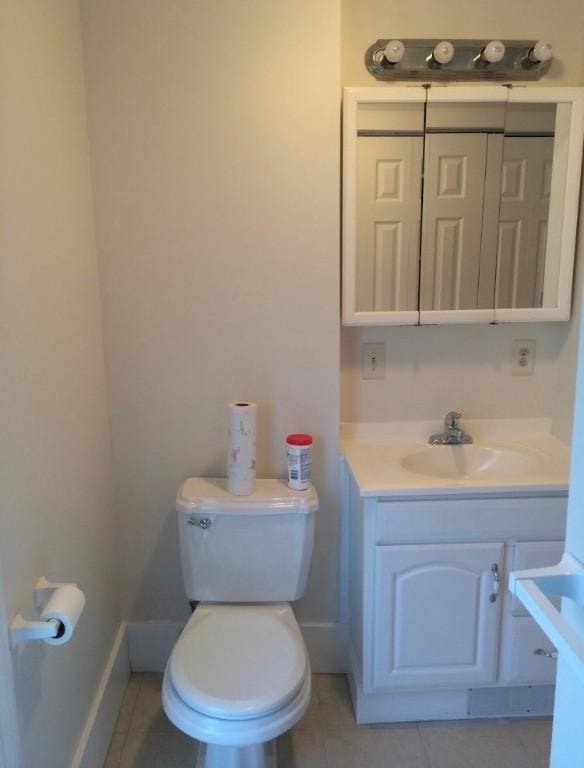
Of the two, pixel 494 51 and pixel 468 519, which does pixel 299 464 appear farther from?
pixel 494 51

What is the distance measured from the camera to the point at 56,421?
1.42 m

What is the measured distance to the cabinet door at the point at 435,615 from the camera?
1.72 metres

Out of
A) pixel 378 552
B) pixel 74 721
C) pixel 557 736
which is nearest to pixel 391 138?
pixel 378 552

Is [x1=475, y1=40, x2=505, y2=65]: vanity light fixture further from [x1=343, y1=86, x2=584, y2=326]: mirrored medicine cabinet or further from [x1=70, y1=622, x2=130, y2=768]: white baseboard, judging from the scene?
A: [x1=70, y1=622, x2=130, y2=768]: white baseboard

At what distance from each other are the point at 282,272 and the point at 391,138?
1.75 feet

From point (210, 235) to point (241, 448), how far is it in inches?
25.5

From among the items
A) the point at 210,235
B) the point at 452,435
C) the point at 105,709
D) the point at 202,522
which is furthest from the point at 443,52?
the point at 105,709

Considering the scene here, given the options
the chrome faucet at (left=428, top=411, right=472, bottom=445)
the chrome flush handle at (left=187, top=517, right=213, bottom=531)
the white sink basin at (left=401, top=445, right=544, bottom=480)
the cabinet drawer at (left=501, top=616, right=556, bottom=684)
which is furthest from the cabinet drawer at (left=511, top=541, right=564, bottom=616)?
the chrome flush handle at (left=187, top=517, right=213, bottom=531)

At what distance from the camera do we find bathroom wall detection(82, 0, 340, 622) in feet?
5.62

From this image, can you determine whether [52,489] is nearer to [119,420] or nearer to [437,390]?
[119,420]

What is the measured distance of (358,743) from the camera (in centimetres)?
178

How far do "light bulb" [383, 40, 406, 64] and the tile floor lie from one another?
6.56 ft

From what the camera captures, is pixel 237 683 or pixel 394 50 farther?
pixel 394 50

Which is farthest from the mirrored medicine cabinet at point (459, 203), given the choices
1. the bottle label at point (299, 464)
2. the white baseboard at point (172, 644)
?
the white baseboard at point (172, 644)
